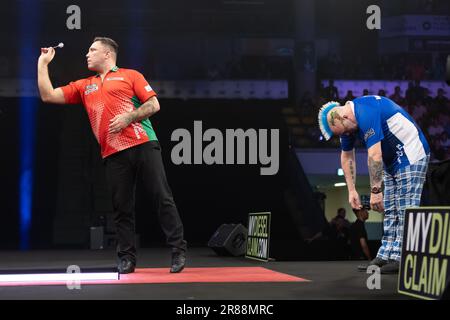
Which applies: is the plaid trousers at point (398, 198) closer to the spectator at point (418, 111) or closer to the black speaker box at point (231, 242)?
the black speaker box at point (231, 242)

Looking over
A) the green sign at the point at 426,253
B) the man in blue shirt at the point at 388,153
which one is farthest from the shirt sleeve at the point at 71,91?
the green sign at the point at 426,253

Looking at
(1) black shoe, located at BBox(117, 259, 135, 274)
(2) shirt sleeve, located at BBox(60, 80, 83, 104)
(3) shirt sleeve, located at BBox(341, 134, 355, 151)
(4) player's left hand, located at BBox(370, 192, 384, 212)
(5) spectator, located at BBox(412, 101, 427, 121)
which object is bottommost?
(1) black shoe, located at BBox(117, 259, 135, 274)

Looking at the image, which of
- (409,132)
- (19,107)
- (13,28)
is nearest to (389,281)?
(409,132)

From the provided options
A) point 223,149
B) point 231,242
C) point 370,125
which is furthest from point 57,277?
point 223,149

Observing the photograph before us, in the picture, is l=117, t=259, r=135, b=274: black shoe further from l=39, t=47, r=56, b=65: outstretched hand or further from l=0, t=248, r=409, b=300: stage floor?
l=39, t=47, r=56, b=65: outstretched hand

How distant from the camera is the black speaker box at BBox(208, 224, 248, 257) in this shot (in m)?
7.24

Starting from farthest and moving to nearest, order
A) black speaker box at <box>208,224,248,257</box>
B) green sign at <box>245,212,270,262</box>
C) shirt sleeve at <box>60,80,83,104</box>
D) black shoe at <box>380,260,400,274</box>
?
black speaker box at <box>208,224,248,257</box> < green sign at <box>245,212,270,262</box> < shirt sleeve at <box>60,80,83,104</box> < black shoe at <box>380,260,400,274</box>

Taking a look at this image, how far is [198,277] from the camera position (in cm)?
442

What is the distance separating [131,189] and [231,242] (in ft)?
8.31

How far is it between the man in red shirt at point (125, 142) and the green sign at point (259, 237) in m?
1.47

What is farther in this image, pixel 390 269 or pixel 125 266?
pixel 125 266

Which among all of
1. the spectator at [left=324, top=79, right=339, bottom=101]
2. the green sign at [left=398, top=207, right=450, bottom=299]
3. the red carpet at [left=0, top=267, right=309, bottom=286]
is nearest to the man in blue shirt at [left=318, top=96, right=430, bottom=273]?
the red carpet at [left=0, top=267, right=309, bottom=286]

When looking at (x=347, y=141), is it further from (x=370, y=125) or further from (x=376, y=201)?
(x=376, y=201)

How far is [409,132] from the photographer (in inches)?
181
